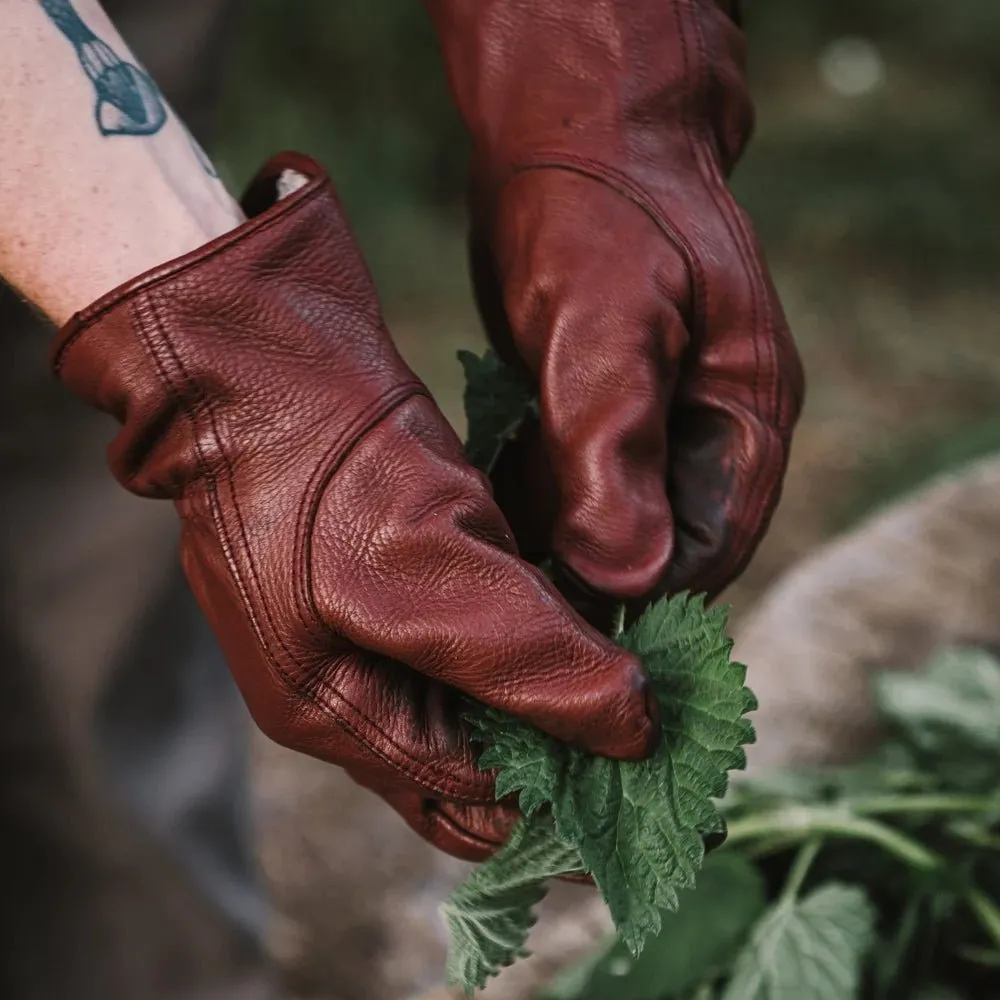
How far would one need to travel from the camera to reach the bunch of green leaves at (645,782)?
55 centimetres

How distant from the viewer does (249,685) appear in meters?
0.56

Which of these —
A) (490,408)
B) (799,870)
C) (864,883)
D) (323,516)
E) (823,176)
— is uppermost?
(323,516)

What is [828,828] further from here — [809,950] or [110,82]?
[110,82]

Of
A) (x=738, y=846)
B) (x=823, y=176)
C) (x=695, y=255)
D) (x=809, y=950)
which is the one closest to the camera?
(x=695, y=255)

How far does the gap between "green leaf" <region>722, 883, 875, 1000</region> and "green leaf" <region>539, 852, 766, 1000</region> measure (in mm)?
20

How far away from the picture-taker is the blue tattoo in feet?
1.83

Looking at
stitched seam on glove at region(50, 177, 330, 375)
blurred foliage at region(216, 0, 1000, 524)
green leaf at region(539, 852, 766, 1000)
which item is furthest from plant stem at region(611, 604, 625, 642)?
blurred foliage at region(216, 0, 1000, 524)

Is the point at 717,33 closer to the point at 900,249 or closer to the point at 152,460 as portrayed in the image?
the point at 152,460

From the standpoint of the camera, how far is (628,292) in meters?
0.60

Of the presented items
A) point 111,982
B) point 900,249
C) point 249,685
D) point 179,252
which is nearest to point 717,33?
point 179,252

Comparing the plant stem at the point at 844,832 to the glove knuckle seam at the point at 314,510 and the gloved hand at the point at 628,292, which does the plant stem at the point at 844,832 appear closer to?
the gloved hand at the point at 628,292

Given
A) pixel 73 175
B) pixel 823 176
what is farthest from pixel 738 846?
pixel 823 176

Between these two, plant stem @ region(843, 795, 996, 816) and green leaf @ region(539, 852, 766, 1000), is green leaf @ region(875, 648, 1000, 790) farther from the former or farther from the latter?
green leaf @ region(539, 852, 766, 1000)

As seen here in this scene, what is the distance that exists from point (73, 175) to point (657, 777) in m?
0.41
